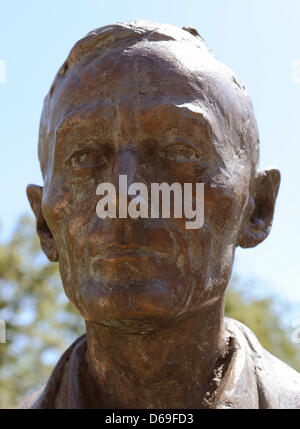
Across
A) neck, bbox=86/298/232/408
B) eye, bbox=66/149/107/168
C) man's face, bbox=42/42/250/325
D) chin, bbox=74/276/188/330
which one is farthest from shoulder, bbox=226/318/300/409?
eye, bbox=66/149/107/168

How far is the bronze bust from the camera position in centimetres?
231

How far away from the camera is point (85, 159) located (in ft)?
8.25

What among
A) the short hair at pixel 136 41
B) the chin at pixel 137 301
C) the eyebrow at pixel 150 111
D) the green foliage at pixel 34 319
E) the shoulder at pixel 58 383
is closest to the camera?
the chin at pixel 137 301

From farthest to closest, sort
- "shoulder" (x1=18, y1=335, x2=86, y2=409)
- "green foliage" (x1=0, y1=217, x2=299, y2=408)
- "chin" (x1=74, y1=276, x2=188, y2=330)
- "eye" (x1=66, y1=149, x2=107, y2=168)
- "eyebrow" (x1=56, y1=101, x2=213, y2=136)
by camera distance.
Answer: "green foliage" (x1=0, y1=217, x2=299, y2=408)
"shoulder" (x1=18, y1=335, x2=86, y2=409)
"eye" (x1=66, y1=149, x2=107, y2=168)
"eyebrow" (x1=56, y1=101, x2=213, y2=136)
"chin" (x1=74, y1=276, x2=188, y2=330)

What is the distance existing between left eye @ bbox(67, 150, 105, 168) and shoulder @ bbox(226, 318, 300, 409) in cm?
97

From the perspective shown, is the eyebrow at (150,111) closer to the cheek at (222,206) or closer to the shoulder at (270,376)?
the cheek at (222,206)

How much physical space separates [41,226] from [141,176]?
2.46ft

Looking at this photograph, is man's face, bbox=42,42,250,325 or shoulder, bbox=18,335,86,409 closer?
man's face, bbox=42,42,250,325

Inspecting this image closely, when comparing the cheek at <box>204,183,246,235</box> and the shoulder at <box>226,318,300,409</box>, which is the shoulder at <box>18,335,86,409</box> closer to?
the shoulder at <box>226,318,300,409</box>

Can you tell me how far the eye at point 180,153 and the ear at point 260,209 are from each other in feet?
1.46

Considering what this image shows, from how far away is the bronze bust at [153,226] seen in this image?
2311 millimetres

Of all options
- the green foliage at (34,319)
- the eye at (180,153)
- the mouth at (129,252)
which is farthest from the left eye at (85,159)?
the green foliage at (34,319)
